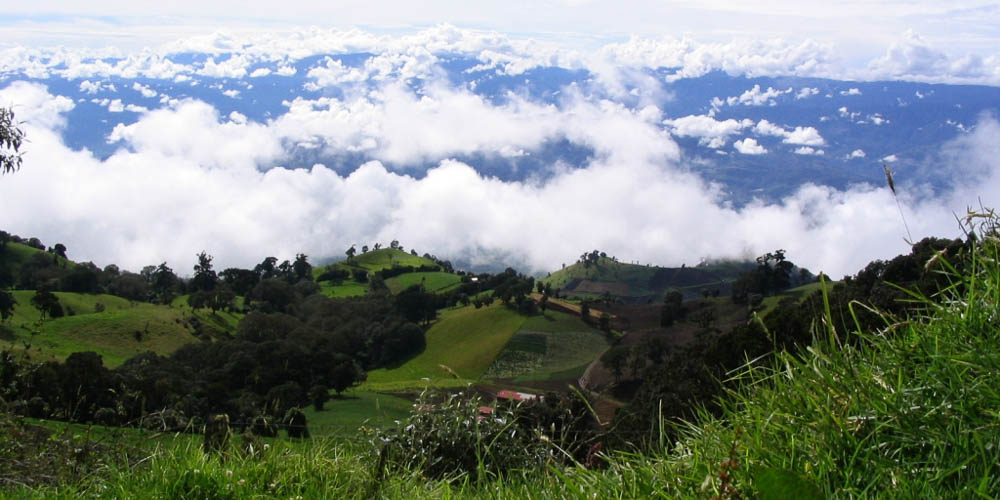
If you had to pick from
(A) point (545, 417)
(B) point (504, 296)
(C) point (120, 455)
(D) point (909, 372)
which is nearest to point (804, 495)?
(D) point (909, 372)

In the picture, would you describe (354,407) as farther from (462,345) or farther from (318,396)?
(462,345)

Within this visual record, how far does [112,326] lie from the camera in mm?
65938

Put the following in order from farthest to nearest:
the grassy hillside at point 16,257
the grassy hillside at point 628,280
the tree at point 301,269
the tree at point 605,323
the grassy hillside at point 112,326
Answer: the grassy hillside at point 628,280 < the tree at point 301,269 < the grassy hillside at point 16,257 < the tree at point 605,323 < the grassy hillside at point 112,326

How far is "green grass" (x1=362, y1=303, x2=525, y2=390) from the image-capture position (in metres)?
66.8

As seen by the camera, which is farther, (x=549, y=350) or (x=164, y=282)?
(x=164, y=282)

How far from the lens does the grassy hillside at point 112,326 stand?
58781 mm

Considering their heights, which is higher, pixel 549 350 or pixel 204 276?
pixel 204 276

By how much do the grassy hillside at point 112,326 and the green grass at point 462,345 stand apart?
2071cm

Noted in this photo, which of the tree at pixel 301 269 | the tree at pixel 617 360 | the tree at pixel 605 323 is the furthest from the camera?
the tree at pixel 301 269

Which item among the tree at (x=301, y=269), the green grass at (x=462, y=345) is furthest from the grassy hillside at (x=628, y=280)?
the tree at (x=301, y=269)

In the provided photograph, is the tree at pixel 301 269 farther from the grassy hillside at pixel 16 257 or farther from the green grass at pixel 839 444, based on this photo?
the green grass at pixel 839 444

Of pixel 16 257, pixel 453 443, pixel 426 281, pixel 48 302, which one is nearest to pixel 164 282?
pixel 16 257

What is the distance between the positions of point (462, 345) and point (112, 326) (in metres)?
34.1

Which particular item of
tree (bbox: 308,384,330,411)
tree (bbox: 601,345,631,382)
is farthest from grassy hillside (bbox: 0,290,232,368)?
tree (bbox: 601,345,631,382)
